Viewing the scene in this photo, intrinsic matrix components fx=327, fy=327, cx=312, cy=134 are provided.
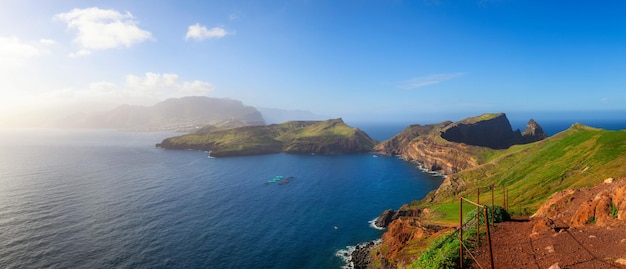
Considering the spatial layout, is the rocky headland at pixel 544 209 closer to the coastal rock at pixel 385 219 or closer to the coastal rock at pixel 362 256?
the coastal rock at pixel 385 219

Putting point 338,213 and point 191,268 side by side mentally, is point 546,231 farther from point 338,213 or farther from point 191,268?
point 338,213

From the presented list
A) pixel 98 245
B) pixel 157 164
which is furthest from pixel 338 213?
pixel 157 164

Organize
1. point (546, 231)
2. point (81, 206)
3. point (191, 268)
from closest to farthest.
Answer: point (546, 231) → point (191, 268) → point (81, 206)

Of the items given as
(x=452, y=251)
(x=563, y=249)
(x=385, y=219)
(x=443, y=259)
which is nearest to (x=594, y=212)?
(x=563, y=249)

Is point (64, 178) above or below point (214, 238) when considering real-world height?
above

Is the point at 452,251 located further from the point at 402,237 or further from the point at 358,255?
the point at 358,255

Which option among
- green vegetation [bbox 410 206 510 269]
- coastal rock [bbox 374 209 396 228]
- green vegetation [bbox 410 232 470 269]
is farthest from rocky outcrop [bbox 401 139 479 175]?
green vegetation [bbox 410 232 470 269]
